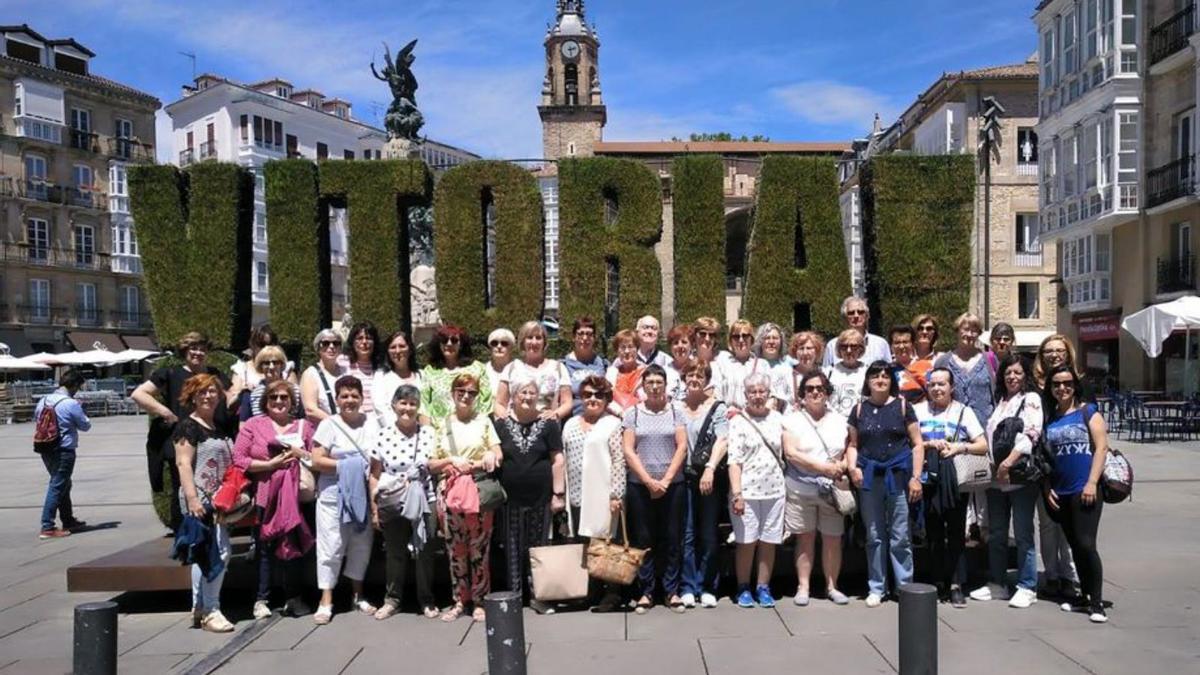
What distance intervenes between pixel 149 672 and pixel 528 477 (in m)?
2.67

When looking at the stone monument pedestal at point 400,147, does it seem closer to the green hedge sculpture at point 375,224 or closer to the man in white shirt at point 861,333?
the green hedge sculpture at point 375,224

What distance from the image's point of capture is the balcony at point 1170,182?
80.9 ft

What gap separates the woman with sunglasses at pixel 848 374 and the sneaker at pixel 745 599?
1537 mm

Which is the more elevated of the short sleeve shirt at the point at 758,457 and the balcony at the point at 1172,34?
the balcony at the point at 1172,34

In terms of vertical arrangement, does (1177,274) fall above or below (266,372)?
above

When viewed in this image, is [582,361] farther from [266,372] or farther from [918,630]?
[918,630]

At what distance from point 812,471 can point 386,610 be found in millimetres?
3267

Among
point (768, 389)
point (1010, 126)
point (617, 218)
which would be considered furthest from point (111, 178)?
point (768, 389)

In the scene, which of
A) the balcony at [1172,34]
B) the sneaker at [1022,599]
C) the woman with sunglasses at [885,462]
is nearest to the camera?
the woman with sunglasses at [885,462]

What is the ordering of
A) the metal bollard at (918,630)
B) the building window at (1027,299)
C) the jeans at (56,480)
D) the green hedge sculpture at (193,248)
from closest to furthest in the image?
the metal bollard at (918,630) → the green hedge sculpture at (193,248) → the jeans at (56,480) → the building window at (1027,299)

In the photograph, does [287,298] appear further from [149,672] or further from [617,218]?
[149,672]

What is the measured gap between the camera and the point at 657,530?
6.73m

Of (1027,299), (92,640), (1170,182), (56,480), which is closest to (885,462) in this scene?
(92,640)

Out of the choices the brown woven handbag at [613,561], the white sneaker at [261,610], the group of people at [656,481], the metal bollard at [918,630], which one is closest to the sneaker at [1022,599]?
the group of people at [656,481]
